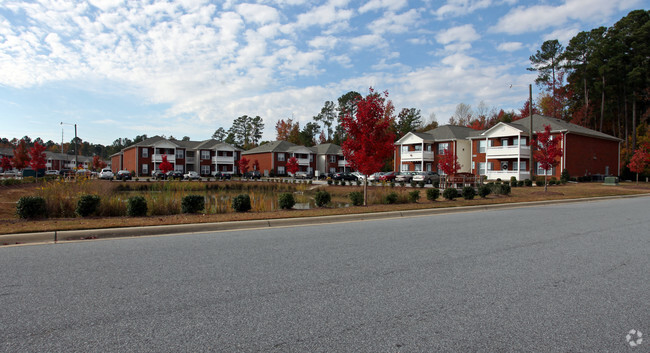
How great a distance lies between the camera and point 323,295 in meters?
4.67

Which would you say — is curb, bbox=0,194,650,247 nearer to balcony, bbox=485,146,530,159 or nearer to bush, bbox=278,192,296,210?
bush, bbox=278,192,296,210

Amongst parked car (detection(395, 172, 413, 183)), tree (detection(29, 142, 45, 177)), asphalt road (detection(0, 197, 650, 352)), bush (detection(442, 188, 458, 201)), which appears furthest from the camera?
parked car (detection(395, 172, 413, 183))

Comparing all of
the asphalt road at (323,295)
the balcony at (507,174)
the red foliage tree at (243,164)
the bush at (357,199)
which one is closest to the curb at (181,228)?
the asphalt road at (323,295)

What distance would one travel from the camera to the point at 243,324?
3.80m

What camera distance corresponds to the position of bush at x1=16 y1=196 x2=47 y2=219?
10.6m

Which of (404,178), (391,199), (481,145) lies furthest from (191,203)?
(481,145)

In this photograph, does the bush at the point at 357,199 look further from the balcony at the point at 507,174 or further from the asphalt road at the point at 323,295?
the balcony at the point at 507,174

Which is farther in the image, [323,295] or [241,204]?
[241,204]

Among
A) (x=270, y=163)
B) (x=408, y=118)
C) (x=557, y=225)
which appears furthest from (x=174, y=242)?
(x=408, y=118)

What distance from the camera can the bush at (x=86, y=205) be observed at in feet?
37.7

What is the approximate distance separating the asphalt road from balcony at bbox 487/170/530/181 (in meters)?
39.2

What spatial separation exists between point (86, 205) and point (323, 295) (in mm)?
10050

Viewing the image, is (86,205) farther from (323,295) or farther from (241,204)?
(323,295)

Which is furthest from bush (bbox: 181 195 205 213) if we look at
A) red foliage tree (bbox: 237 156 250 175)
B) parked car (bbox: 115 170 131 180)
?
red foliage tree (bbox: 237 156 250 175)
